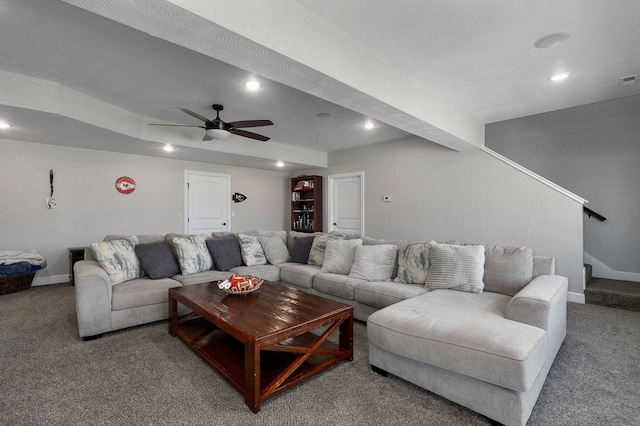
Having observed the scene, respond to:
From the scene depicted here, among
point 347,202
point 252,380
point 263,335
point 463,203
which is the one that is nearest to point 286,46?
point 263,335

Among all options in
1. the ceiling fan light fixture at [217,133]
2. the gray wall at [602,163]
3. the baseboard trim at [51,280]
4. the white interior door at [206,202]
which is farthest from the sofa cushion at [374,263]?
the baseboard trim at [51,280]

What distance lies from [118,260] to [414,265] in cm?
315

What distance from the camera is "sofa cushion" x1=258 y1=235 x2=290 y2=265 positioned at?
4364 millimetres

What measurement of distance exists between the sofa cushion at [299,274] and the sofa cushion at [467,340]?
1.58 metres

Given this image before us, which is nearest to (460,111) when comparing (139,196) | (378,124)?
(378,124)

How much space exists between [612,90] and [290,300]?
4223 millimetres

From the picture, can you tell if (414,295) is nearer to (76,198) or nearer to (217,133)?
(217,133)

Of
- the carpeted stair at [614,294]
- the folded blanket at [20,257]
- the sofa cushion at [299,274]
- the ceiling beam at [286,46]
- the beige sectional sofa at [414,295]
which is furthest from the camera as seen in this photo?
the folded blanket at [20,257]

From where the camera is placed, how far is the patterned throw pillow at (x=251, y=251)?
4155 millimetres

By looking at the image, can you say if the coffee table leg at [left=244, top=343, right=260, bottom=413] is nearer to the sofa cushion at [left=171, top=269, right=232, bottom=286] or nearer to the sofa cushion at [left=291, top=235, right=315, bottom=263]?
the sofa cushion at [left=171, top=269, right=232, bottom=286]

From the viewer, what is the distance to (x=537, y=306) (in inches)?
75.2

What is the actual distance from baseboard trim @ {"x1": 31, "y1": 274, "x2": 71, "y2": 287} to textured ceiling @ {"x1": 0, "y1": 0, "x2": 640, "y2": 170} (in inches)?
86.4

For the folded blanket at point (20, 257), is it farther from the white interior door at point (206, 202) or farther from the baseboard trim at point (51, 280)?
the white interior door at point (206, 202)

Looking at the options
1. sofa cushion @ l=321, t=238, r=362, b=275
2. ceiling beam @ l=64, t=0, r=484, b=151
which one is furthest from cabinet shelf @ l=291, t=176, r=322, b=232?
ceiling beam @ l=64, t=0, r=484, b=151
